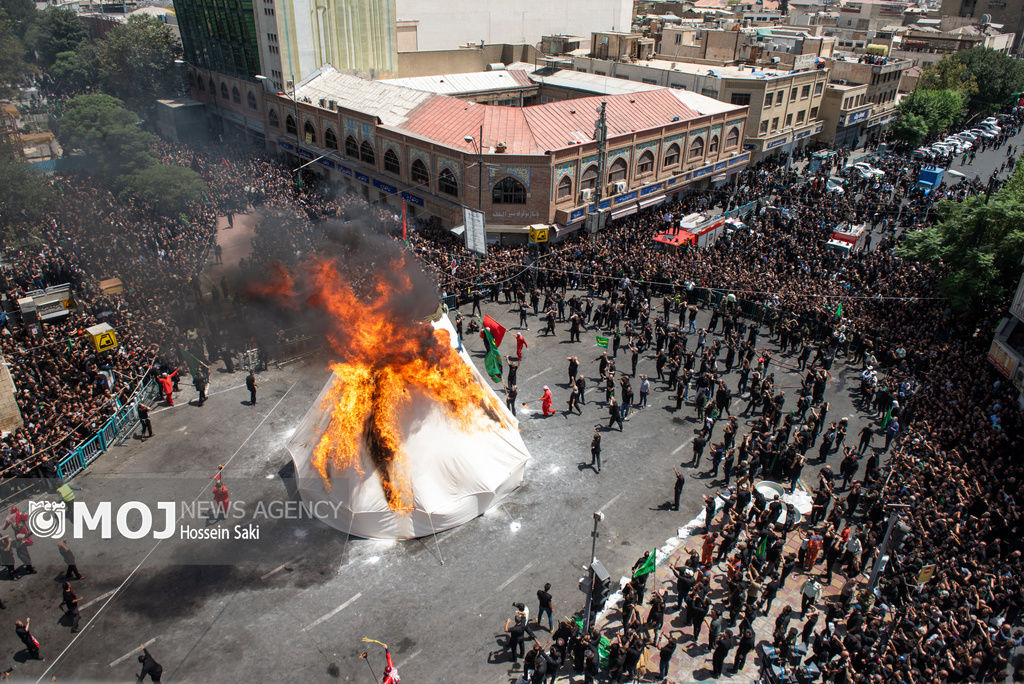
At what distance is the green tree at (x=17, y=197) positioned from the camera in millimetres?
33938

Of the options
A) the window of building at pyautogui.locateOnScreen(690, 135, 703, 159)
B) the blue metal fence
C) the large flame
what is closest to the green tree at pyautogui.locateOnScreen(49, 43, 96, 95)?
the window of building at pyautogui.locateOnScreen(690, 135, 703, 159)

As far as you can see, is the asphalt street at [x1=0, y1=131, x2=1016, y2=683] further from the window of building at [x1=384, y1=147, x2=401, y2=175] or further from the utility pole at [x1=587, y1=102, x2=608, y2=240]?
the window of building at [x1=384, y1=147, x2=401, y2=175]

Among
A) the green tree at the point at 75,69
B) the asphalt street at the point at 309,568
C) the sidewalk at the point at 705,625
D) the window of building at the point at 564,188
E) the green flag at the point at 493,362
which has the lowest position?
the sidewalk at the point at 705,625

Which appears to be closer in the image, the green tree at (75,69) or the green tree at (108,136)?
the green tree at (108,136)

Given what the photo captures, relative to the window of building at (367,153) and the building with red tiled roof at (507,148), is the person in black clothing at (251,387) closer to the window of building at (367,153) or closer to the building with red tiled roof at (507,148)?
the building with red tiled roof at (507,148)

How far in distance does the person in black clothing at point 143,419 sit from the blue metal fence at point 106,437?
1.09 ft

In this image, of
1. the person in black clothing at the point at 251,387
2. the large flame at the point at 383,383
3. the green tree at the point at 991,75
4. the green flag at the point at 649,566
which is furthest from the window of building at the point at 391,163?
the green tree at the point at 991,75

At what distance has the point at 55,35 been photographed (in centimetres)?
7306

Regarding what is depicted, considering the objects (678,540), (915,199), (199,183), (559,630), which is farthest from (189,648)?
(915,199)

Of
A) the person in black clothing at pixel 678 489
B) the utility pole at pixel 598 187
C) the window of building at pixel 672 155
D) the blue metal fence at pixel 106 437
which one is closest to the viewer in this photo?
the person in black clothing at pixel 678 489

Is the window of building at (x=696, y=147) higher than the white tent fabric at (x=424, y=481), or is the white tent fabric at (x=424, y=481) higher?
the window of building at (x=696, y=147)

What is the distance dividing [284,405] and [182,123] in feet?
160

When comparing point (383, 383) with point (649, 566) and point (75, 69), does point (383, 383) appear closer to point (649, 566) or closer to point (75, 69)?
point (649, 566)

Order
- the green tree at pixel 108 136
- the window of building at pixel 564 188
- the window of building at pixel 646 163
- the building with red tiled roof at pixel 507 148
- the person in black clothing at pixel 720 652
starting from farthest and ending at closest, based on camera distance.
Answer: the green tree at pixel 108 136
the window of building at pixel 646 163
the window of building at pixel 564 188
the building with red tiled roof at pixel 507 148
the person in black clothing at pixel 720 652
